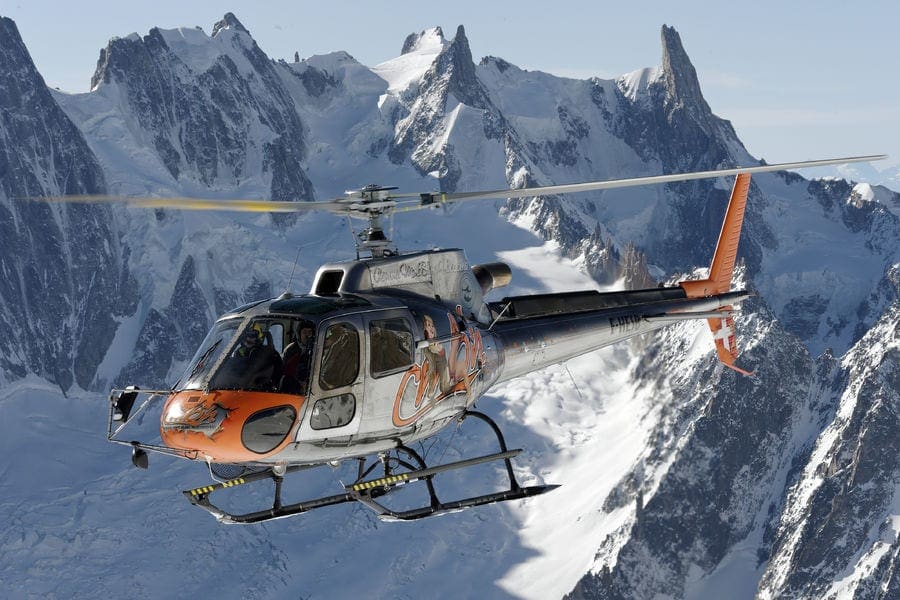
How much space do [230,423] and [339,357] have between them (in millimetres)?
2567

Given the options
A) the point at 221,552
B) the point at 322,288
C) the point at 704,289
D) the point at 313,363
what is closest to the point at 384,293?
the point at 322,288

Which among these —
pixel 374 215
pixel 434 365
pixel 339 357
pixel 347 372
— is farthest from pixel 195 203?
pixel 434 365

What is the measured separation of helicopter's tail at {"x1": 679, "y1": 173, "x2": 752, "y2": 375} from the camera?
3516 cm

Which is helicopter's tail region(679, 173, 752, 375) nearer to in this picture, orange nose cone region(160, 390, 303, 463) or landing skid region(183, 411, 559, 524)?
landing skid region(183, 411, 559, 524)

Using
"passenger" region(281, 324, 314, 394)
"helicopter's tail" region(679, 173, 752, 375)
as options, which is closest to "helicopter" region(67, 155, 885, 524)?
"passenger" region(281, 324, 314, 394)

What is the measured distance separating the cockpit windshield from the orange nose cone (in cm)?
24

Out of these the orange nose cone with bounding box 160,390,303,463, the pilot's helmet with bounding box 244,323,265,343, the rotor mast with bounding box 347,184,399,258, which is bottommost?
the orange nose cone with bounding box 160,390,303,463

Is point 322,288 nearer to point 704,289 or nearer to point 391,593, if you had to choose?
point 704,289

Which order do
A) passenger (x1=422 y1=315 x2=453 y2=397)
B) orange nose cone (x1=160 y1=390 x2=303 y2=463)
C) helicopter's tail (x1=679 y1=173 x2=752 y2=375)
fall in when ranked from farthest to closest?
helicopter's tail (x1=679 y1=173 x2=752 y2=375) < passenger (x1=422 y1=315 x2=453 y2=397) < orange nose cone (x1=160 y1=390 x2=303 y2=463)

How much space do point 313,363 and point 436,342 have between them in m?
3.62

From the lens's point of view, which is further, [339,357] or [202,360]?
[339,357]

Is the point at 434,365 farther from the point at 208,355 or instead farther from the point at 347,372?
the point at 208,355

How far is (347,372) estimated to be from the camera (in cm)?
2122

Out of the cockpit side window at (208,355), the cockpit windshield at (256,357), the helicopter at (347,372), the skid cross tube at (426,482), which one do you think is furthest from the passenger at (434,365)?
the cockpit side window at (208,355)
